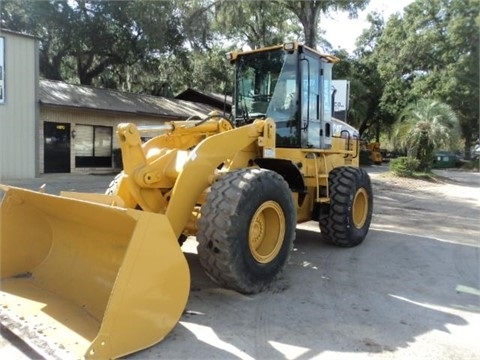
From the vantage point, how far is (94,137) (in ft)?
64.2

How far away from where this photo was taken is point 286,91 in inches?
242

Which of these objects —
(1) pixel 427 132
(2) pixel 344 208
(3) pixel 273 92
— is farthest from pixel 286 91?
(1) pixel 427 132

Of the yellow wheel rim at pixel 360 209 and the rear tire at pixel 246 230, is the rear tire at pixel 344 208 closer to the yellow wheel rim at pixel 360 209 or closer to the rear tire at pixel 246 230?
the yellow wheel rim at pixel 360 209

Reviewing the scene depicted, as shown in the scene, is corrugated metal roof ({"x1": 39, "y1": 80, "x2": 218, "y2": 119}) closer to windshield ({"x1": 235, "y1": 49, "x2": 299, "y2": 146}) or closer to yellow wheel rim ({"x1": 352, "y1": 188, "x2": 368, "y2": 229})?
windshield ({"x1": 235, "y1": 49, "x2": 299, "y2": 146})

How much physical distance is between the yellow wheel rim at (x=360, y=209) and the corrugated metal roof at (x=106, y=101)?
13.3 m

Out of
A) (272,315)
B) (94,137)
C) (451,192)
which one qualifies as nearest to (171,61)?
(94,137)

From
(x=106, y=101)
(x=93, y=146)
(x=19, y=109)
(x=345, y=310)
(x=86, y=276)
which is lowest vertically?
(x=345, y=310)

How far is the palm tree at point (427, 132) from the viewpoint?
21.5 metres

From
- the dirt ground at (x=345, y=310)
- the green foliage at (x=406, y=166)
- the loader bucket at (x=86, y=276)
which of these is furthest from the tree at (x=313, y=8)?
the loader bucket at (x=86, y=276)

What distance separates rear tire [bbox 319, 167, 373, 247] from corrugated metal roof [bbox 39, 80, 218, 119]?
13330mm

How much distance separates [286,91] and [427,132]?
1734 cm

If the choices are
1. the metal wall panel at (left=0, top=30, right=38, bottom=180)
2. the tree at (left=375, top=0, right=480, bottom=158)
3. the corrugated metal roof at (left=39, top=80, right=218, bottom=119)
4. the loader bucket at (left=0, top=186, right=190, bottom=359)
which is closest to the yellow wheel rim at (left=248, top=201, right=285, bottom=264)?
the loader bucket at (left=0, top=186, right=190, bottom=359)

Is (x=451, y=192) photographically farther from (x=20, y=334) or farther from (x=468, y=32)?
(x=468, y=32)

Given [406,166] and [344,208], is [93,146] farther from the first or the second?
[344,208]
